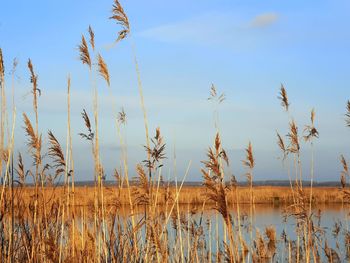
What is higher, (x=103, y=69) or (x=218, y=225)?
(x=103, y=69)

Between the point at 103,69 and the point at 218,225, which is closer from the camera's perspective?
the point at 103,69

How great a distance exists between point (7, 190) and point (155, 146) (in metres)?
1.39

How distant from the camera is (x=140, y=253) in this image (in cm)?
447

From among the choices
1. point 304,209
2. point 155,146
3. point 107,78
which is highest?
point 107,78

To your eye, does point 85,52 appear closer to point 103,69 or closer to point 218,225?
point 103,69

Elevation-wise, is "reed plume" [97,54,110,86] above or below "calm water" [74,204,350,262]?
above

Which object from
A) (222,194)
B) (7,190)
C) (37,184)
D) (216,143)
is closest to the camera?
(222,194)

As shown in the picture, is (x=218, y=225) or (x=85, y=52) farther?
(x=218, y=225)

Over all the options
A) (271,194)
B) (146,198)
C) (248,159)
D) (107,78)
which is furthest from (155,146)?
(271,194)

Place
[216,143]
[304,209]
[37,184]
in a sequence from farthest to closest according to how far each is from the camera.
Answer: [304,209] → [37,184] → [216,143]

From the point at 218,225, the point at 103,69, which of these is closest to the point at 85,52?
the point at 103,69

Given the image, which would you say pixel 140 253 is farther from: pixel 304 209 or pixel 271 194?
pixel 271 194

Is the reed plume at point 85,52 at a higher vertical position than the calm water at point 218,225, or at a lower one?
higher

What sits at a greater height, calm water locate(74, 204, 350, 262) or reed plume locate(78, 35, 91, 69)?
reed plume locate(78, 35, 91, 69)
